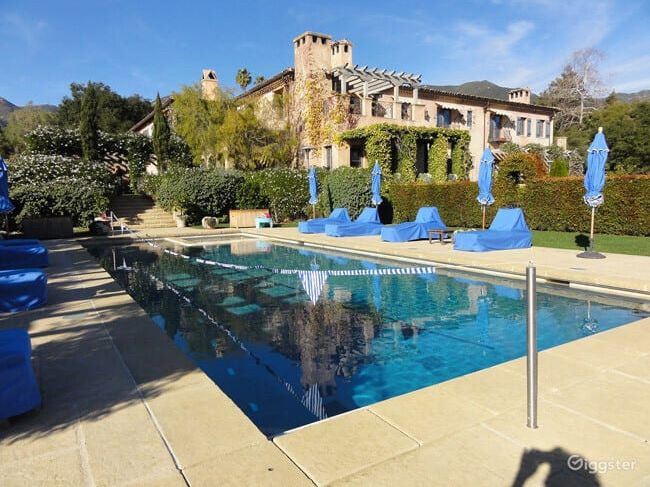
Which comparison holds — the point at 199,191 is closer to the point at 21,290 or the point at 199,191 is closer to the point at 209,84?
the point at 209,84

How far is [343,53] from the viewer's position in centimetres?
2577

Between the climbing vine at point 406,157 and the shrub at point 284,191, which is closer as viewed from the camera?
the shrub at point 284,191

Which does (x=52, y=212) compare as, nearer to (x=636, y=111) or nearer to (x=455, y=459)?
(x=455, y=459)

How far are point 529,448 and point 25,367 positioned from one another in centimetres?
336

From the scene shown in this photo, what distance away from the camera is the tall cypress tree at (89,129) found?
26.1 m

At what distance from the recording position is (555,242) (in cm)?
1301

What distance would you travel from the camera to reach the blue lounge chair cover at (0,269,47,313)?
626 cm

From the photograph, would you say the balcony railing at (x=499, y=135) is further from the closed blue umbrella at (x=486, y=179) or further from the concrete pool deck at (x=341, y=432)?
the concrete pool deck at (x=341, y=432)

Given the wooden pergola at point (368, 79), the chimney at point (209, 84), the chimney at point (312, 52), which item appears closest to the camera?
the wooden pergola at point (368, 79)

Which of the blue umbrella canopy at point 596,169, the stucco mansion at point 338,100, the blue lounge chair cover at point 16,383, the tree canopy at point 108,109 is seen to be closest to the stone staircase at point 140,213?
the stucco mansion at point 338,100

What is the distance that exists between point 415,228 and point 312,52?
51.3 feet

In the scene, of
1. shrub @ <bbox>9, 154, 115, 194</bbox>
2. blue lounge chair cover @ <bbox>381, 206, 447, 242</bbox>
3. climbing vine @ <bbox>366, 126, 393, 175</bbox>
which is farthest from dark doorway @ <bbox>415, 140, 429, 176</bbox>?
shrub @ <bbox>9, 154, 115, 194</bbox>

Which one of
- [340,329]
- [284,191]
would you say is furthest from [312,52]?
[340,329]

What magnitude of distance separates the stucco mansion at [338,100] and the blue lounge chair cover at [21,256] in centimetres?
1715
